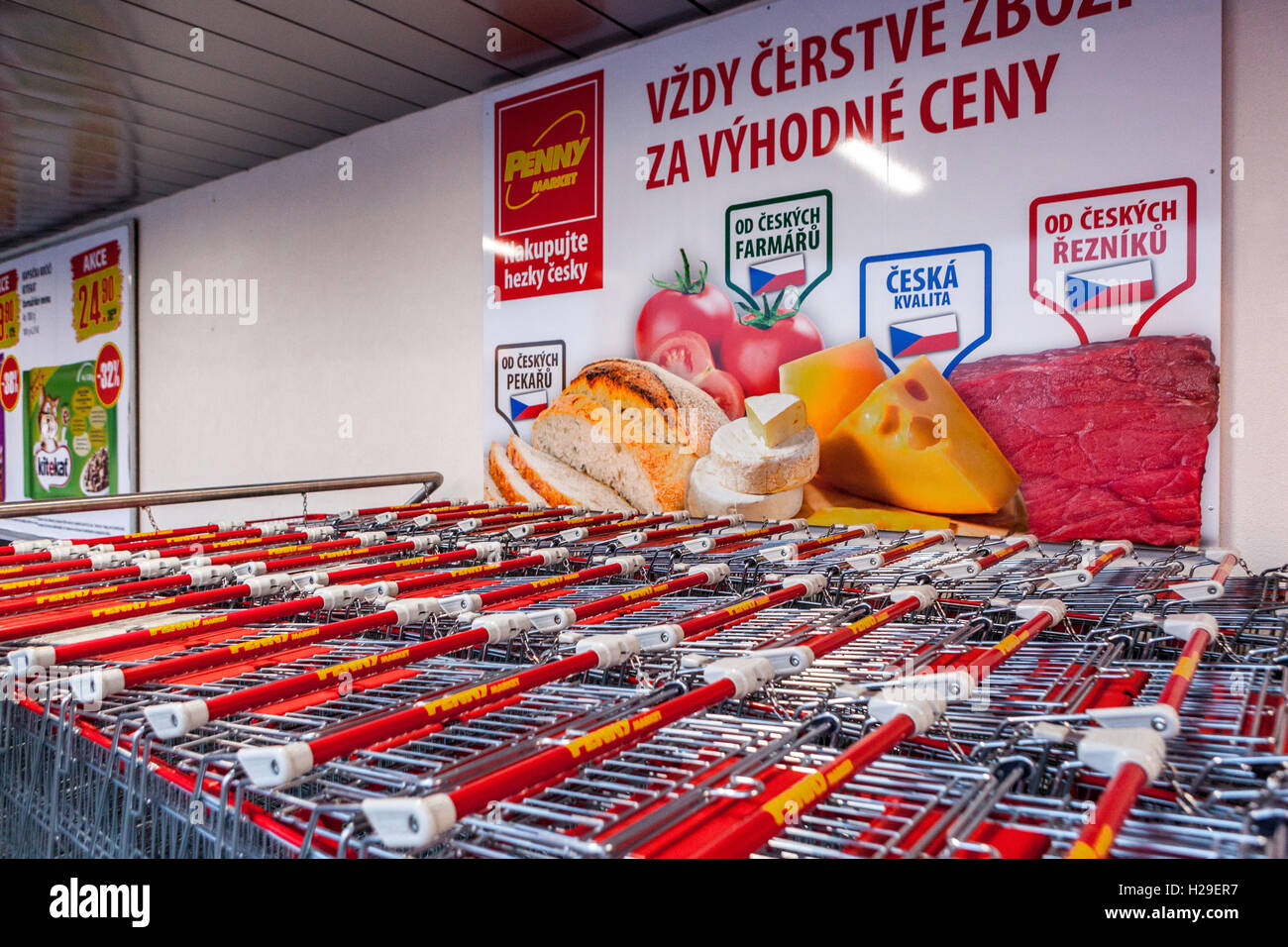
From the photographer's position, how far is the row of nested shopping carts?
110 cm

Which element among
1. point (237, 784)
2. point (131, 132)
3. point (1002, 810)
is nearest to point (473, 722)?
point (237, 784)

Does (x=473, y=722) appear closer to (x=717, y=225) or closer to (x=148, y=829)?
(x=148, y=829)

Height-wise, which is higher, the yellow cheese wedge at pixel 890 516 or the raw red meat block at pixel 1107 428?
the raw red meat block at pixel 1107 428

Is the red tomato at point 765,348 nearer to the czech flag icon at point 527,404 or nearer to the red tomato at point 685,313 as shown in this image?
the red tomato at point 685,313

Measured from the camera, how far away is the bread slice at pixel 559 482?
4762mm

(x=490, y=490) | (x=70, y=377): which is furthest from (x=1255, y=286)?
(x=70, y=377)

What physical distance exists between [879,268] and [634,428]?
4.48 feet

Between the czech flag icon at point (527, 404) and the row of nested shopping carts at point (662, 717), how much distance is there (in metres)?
2.37

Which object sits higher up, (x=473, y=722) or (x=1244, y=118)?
(x=1244, y=118)

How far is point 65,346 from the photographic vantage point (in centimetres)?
851

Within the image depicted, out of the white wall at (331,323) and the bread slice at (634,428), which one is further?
the white wall at (331,323)

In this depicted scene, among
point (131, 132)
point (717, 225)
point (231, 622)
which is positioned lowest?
point (231, 622)

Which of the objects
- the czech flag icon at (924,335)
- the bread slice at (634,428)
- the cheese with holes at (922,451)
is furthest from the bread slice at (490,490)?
the czech flag icon at (924,335)
